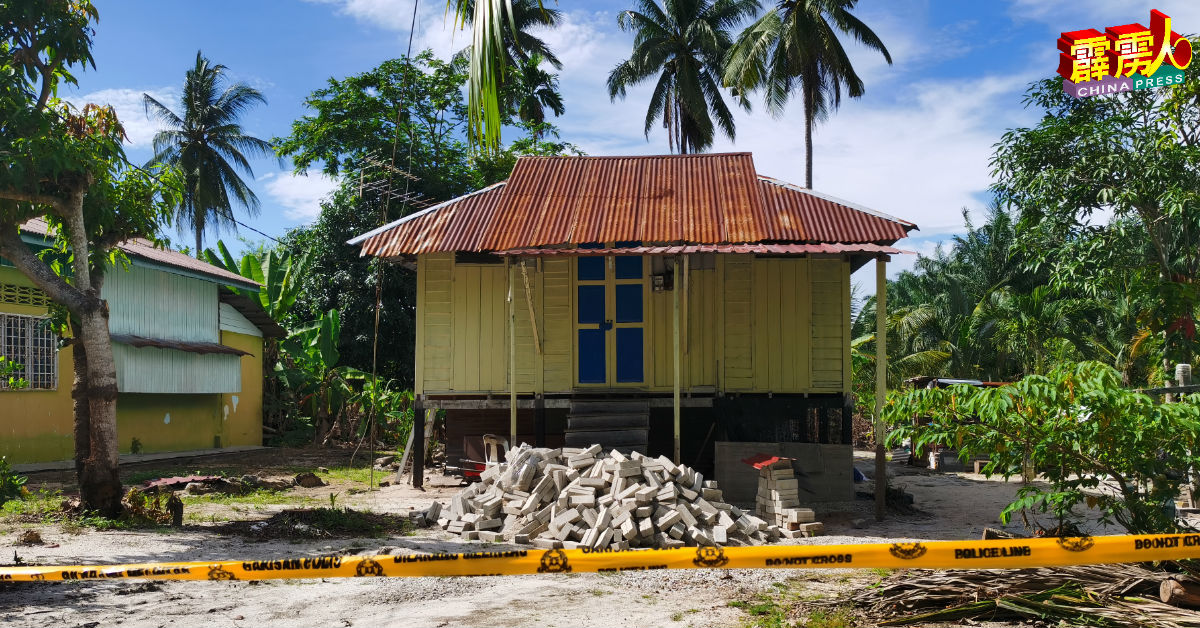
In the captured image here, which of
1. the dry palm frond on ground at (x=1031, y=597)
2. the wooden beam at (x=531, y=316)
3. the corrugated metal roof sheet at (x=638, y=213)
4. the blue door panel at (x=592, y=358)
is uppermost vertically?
the corrugated metal roof sheet at (x=638, y=213)

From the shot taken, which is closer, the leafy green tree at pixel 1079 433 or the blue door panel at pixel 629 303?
the leafy green tree at pixel 1079 433

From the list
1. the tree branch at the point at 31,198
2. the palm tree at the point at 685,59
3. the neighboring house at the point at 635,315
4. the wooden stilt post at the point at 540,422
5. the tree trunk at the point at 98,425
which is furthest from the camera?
the palm tree at the point at 685,59

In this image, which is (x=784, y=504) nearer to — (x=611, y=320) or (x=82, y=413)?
(x=611, y=320)

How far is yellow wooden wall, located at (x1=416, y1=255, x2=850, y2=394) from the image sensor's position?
12.7 meters

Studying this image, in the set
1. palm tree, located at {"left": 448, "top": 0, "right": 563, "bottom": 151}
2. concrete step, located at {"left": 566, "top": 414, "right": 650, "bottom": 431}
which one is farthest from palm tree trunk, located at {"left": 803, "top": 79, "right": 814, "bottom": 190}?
palm tree, located at {"left": 448, "top": 0, "right": 563, "bottom": 151}

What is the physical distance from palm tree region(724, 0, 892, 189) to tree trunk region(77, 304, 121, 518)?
22057mm

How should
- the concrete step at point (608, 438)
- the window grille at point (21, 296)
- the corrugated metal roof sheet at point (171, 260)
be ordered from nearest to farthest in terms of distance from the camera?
the concrete step at point (608, 438) → the window grille at point (21, 296) → the corrugated metal roof sheet at point (171, 260)

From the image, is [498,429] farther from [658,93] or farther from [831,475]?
[658,93]

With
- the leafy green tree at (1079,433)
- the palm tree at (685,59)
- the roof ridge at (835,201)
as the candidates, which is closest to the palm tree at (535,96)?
the palm tree at (685,59)

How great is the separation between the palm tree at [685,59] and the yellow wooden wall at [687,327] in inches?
762

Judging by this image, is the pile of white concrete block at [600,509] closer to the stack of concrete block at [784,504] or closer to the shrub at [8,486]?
the stack of concrete block at [784,504]

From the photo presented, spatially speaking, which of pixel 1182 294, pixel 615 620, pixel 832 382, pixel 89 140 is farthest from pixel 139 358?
pixel 1182 294

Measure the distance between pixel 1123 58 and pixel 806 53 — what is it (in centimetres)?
1375

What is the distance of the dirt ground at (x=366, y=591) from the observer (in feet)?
19.1
